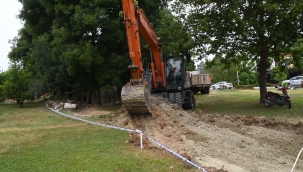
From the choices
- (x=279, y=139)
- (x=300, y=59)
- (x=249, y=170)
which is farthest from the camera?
(x=300, y=59)

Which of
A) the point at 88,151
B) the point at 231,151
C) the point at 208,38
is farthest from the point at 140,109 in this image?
the point at 208,38

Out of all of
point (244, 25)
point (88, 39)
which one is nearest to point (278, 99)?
point (244, 25)

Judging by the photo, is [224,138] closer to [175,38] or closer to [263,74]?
[175,38]

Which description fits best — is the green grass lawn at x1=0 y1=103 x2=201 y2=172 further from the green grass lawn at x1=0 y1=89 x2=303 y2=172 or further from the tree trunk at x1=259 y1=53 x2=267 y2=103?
the tree trunk at x1=259 y1=53 x2=267 y2=103

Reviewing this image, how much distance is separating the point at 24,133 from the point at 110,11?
10.6 m

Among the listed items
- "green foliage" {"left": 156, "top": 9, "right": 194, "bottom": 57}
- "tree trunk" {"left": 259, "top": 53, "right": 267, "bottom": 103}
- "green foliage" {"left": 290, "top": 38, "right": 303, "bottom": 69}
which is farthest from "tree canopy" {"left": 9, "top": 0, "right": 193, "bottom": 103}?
"green foliage" {"left": 290, "top": 38, "right": 303, "bottom": 69}

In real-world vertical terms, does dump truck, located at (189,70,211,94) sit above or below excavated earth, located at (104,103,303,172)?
above

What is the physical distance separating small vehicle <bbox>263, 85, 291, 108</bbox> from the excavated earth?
5487 millimetres

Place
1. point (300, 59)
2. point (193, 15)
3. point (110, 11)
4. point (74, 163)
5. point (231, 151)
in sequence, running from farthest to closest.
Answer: point (110, 11) → point (193, 15) → point (300, 59) → point (231, 151) → point (74, 163)

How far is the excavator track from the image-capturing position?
10.2m

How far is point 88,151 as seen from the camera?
7797 millimetres

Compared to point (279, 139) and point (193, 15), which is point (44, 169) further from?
point (193, 15)

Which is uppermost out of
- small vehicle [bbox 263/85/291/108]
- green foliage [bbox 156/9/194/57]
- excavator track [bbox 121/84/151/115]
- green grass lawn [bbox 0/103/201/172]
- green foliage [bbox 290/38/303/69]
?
green foliage [bbox 156/9/194/57]

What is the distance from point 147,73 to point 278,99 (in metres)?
6.98
